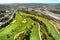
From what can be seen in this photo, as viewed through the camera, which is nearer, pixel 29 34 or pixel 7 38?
pixel 7 38

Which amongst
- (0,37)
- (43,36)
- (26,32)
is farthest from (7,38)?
(43,36)

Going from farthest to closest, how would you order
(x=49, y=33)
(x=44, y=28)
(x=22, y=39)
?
(x=44, y=28) < (x=49, y=33) < (x=22, y=39)

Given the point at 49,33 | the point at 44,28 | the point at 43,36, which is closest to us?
the point at 43,36

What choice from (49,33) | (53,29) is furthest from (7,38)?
(53,29)

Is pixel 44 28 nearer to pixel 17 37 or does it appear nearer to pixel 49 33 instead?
pixel 49 33

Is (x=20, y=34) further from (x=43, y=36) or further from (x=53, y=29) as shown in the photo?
(x=53, y=29)

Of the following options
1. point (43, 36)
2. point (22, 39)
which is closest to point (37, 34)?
point (43, 36)

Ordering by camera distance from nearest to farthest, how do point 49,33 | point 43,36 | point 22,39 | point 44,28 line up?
1. point 22,39
2. point 43,36
3. point 49,33
4. point 44,28

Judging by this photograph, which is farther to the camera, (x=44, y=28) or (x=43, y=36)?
(x=44, y=28)
